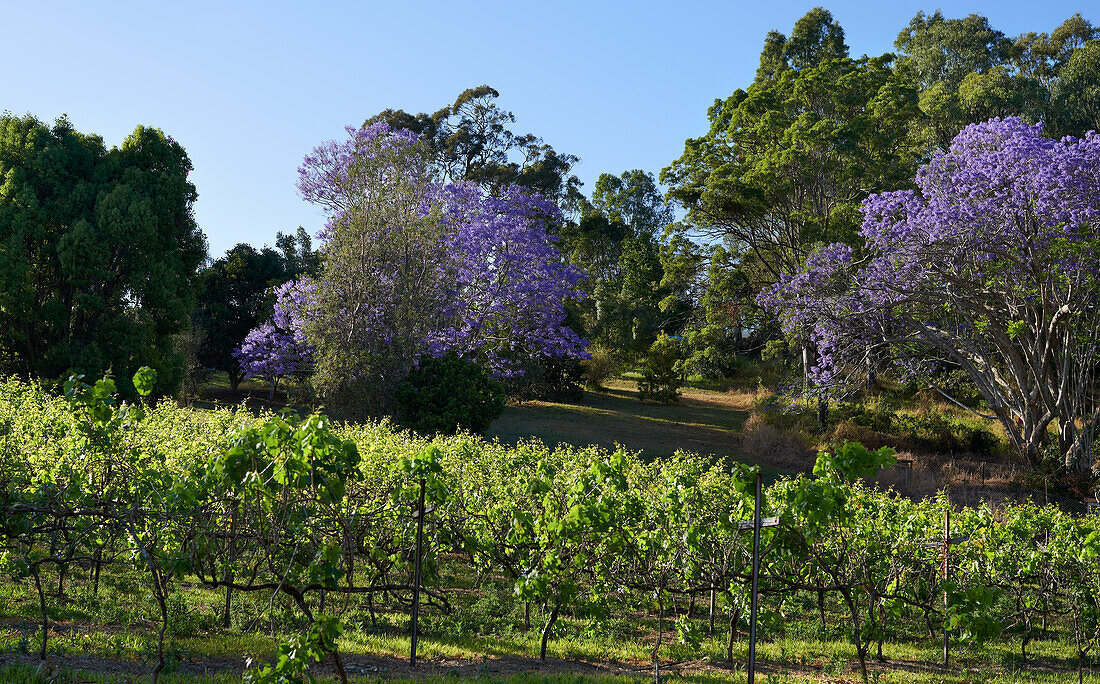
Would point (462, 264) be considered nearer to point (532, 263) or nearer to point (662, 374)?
point (532, 263)

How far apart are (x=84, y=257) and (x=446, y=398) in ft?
31.3

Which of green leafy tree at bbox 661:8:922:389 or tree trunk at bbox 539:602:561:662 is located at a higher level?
green leafy tree at bbox 661:8:922:389

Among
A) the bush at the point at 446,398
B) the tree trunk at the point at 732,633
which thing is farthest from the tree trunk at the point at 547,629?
the bush at the point at 446,398

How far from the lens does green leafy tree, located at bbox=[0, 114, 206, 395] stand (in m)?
17.9

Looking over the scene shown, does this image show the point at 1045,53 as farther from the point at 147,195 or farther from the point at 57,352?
the point at 57,352

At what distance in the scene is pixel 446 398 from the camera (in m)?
15.2

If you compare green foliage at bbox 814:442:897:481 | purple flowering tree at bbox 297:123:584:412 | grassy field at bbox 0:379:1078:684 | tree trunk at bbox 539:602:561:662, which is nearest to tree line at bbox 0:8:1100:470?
purple flowering tree at bbox 297:123:584:412

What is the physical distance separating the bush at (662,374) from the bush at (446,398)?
10.8 metres

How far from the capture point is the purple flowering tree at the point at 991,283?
47.5 feet

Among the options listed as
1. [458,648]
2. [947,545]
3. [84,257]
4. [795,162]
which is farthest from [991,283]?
[84,257]

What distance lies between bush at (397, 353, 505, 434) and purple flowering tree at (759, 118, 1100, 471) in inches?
271

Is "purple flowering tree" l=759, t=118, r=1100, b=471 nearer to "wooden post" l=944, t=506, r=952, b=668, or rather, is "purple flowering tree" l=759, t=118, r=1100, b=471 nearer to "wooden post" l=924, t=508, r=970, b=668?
"wooden post" l=924, t=508, r=970, b=668

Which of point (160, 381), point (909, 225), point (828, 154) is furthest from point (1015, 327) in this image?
point (160, 381)

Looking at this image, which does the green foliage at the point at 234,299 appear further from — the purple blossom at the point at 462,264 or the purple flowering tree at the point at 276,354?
the purple blossom at the point at 462,264
